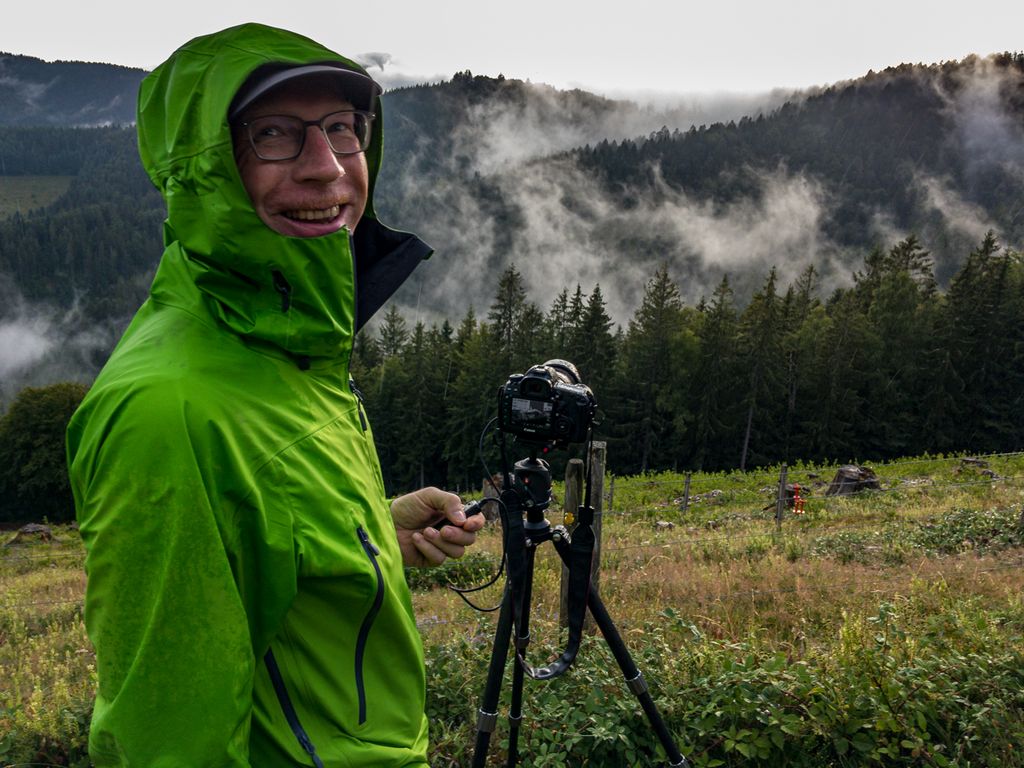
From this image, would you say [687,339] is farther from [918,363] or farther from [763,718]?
[763,718]

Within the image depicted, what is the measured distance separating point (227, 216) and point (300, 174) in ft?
0.83

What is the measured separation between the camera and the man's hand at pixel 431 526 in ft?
6.80

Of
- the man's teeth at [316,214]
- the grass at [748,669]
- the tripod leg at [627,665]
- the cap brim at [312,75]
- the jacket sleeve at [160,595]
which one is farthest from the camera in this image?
the grass at [748,669]

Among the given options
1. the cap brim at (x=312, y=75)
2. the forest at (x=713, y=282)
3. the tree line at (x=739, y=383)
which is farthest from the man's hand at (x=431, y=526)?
the forest at (x=713, y=282)

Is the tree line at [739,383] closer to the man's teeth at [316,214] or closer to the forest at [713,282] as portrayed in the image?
the forest at [713,282]

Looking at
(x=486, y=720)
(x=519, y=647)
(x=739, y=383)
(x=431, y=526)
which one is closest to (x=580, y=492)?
(x=519, y=647)

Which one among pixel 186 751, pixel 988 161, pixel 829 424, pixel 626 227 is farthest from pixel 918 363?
pixel 988 161

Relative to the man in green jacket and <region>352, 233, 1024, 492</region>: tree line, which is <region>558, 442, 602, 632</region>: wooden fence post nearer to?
the man in green jacket

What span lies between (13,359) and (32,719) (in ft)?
545

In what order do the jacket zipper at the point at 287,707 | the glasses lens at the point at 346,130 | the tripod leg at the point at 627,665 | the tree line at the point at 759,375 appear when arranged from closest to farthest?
the jacket zipper at the point at 287,707 → the glasses lens at the point at 346,130 → the tripod leg at the point at 627,665 → the tree line at the point at 759,375

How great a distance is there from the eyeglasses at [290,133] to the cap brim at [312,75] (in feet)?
0.14

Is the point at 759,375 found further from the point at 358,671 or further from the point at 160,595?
the point at 160,595

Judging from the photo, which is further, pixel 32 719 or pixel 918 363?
pixel 918 363

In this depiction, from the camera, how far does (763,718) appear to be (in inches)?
126
